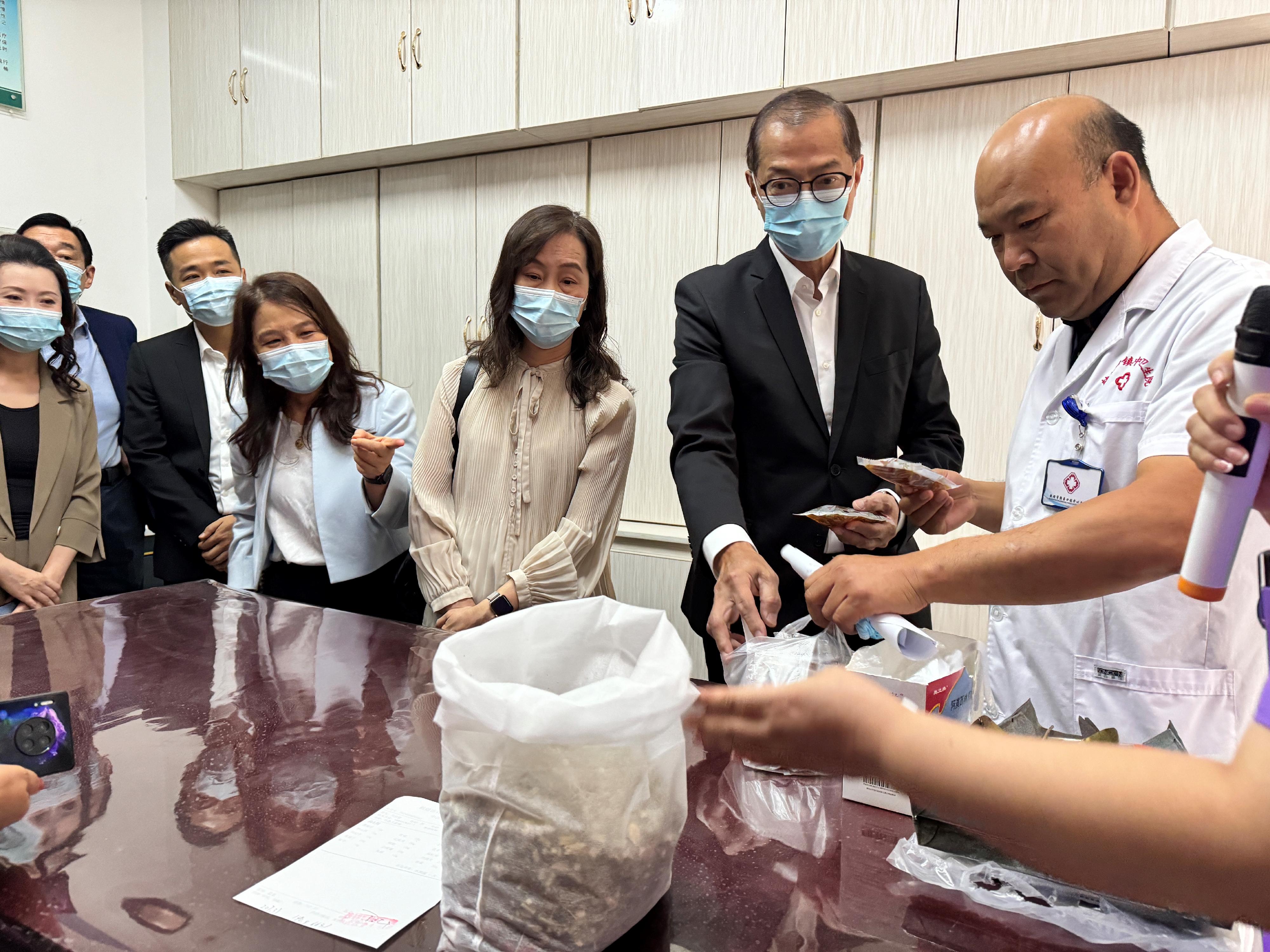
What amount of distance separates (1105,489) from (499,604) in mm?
1305

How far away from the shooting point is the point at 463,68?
11.8ft

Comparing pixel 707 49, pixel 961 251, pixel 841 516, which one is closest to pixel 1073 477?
pixel 841 516

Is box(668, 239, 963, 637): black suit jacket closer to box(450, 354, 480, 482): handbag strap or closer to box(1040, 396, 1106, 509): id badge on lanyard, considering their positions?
box(1040, 396, 1106, 509): id badge on lanyard

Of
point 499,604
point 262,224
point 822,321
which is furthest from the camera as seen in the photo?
point 262,224

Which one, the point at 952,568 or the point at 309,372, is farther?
the point at 309,372

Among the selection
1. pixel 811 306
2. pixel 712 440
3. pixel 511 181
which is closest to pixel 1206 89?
pixel 811 306

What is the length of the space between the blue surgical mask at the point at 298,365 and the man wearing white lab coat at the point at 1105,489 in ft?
5.41

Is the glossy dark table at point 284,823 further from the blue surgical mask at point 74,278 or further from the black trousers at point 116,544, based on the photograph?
the blue surgical mask at point 74,278

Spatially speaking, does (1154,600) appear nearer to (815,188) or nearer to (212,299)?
(815,188)

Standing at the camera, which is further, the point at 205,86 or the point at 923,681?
the point at 205,86

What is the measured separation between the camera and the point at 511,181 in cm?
375

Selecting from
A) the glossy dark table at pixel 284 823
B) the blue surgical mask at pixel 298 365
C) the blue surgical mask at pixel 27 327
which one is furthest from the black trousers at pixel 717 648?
the blue surgical mask at pixel 27 327

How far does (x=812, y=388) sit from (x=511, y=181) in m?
2.43

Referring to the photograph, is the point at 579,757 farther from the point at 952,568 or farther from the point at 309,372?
the point at 309,372
